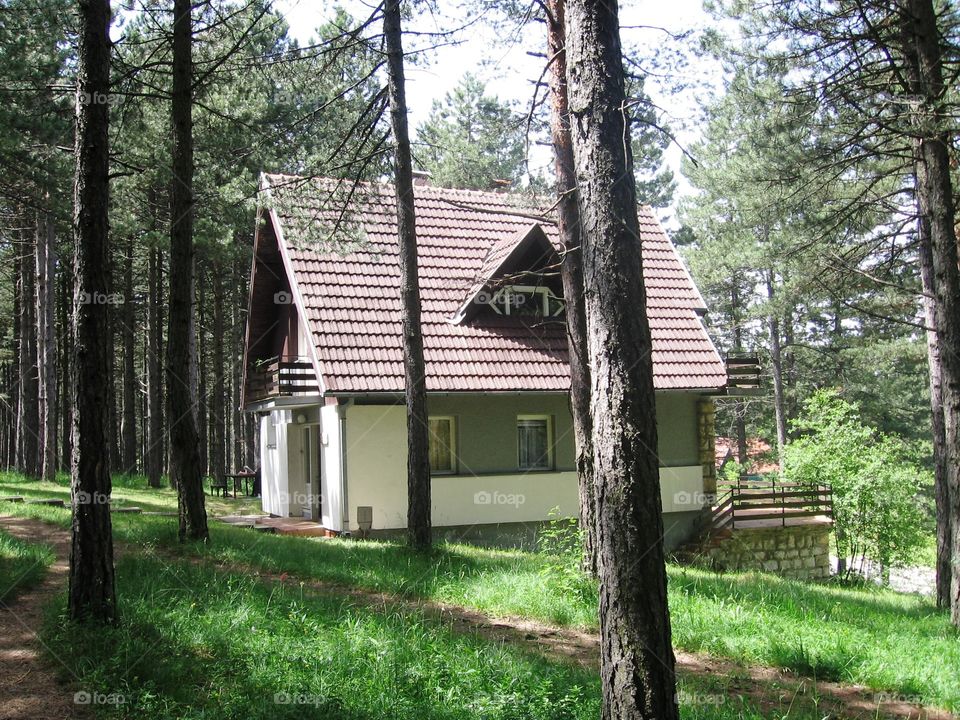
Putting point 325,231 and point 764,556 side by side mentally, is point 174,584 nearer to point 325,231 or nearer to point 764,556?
point 325,231

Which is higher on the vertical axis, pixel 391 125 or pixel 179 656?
pixel 391 125

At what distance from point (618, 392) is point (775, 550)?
16052 millimetres

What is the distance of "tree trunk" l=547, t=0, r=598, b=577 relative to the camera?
952 cm

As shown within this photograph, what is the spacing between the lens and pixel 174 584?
7.81m

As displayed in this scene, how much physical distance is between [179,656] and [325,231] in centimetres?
722

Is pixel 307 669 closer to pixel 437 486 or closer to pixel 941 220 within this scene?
pixel 941 220

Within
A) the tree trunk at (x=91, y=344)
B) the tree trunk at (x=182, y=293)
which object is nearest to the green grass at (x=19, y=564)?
the tree trunk at (x=91, y=344)

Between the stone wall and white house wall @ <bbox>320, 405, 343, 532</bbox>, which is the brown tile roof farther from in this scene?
the stone wall

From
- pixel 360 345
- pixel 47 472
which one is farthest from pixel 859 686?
pixel 47 472

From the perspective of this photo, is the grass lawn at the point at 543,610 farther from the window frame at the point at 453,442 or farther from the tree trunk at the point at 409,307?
the window frame at the point at 453,442

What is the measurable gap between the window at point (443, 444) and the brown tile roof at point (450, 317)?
1258mm

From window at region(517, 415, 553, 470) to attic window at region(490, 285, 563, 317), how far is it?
2359mm

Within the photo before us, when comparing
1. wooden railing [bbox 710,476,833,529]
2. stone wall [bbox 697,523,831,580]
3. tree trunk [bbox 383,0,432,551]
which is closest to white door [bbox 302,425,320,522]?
tree trunk [bbox 383,0,432,551]

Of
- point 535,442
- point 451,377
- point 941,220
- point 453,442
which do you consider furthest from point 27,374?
point 941,220
